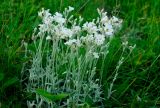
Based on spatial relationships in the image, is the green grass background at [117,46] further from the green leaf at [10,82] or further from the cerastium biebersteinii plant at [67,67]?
the cerastium biebersteinii plant at [67,67]

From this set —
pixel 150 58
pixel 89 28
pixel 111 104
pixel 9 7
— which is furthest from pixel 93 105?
pixel 9 7

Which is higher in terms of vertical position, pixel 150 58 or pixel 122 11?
pixel 122 11

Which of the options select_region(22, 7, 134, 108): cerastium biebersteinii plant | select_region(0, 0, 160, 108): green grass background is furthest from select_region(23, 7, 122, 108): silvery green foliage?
select_region(0, 0, 160, 108): green grass background

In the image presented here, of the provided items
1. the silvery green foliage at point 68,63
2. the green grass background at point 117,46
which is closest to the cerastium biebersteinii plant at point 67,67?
the silvery green foliage at point 68,63

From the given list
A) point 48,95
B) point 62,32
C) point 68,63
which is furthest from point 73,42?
point 68,63

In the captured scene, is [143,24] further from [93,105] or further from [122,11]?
[93,105]

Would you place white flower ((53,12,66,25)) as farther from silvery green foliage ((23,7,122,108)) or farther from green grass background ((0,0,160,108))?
green grass background ((0,0,160,108))
